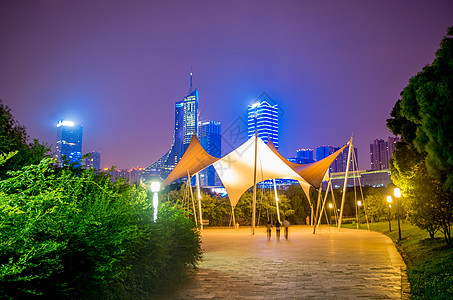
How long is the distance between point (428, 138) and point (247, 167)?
15.5 m

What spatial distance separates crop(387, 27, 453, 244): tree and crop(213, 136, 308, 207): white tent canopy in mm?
8573

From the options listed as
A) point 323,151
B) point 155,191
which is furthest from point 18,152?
point 323,151

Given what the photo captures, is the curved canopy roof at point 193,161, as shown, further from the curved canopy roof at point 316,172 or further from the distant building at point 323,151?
the distant building at point 323,151

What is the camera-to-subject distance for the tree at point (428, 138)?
7.71 metres

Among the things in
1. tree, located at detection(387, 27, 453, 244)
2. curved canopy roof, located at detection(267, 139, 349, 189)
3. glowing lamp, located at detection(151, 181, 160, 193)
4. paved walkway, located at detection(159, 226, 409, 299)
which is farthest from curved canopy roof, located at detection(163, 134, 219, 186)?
glowing lamp, located at detection(151, 181, 160, 193)

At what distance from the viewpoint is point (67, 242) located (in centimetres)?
373

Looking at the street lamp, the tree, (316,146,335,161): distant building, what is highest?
(316,146,335,161): distant building

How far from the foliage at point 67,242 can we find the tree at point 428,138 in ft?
19.6

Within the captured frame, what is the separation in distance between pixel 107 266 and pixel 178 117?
136 meters

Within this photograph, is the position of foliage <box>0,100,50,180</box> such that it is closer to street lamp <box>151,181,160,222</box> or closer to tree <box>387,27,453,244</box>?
street lamp <box>151,181,160,222</box>

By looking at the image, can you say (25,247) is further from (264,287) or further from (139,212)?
(264,287)

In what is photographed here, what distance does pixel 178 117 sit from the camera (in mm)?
138000

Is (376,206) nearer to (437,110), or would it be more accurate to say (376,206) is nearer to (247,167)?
(247,167)

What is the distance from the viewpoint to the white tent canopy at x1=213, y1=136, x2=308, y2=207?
2119 centimetres
